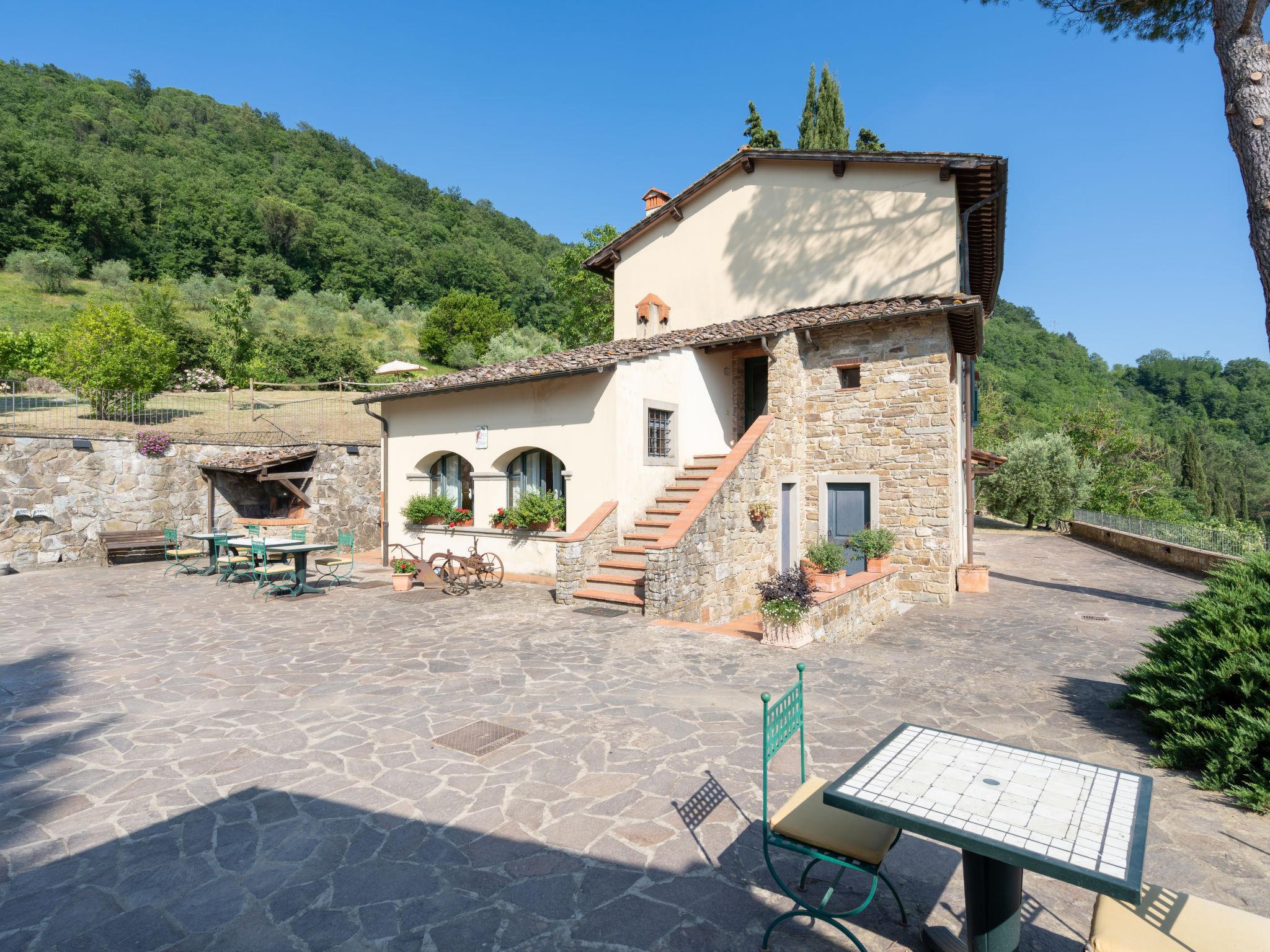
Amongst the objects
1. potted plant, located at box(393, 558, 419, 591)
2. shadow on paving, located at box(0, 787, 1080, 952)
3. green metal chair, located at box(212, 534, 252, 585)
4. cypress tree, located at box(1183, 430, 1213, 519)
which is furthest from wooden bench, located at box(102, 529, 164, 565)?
cypress tree, located at box(1183, 430, 1213, 519)

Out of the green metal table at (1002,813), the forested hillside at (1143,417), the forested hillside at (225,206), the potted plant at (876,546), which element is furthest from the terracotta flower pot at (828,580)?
the forested hillside at (225,206)

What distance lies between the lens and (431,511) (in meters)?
13.8

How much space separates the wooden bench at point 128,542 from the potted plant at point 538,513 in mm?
9132

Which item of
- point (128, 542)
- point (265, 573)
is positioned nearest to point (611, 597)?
point (265, 573)

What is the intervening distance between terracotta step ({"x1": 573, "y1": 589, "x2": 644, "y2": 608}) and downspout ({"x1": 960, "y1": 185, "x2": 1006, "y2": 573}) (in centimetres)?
796

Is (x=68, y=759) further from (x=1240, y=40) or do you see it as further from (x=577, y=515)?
(x=1240, y=40)

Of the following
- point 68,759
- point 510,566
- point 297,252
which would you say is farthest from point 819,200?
point 297,252

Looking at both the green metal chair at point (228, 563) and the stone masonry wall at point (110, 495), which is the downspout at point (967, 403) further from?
the stone masonry wall at point (110, 495)

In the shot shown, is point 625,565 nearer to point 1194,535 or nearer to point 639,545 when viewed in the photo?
point 639,545

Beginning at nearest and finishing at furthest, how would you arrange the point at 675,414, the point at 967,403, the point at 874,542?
the point at 874,542, the point at 675,414, the point at 967,403

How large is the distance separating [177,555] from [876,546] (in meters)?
14.6

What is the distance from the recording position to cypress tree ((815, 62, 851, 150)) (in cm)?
2208

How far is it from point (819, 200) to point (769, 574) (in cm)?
820

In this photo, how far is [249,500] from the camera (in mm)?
17031
